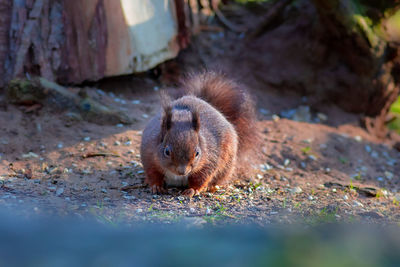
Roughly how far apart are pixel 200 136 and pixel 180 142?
29cm

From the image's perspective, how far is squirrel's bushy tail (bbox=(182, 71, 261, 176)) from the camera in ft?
15.1

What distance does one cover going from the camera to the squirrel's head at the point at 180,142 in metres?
3.53

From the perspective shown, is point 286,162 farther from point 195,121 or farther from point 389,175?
point 195,121

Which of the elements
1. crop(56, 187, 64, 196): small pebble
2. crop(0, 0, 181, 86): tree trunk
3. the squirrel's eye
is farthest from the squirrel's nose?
crop(0, 0, 181, 86): tree trunk

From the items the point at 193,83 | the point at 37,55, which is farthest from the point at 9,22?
the point at 193,83

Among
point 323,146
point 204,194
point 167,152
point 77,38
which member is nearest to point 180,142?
point 167,152

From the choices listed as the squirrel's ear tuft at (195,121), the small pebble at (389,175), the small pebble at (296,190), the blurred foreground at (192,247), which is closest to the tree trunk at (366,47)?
the small pebble at (389,175)

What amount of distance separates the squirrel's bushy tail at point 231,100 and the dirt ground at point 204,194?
415 mm

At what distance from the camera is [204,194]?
12.8 ft

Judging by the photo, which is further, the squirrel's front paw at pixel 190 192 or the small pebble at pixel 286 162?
the small pebble at pixel 286 162

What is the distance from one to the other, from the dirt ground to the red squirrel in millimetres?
181

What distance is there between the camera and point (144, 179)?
4.17 metres

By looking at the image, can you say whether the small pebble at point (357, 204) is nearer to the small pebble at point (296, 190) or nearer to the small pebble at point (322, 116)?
the small pebble at point (296, 190)

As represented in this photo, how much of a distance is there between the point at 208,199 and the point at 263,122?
2.73 m
